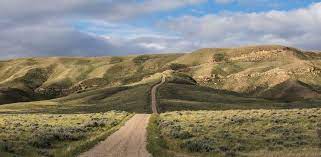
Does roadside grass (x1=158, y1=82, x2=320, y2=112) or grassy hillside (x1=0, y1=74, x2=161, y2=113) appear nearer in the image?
grassy hillside (x1=0, y1=74, x2=161, y2=113)

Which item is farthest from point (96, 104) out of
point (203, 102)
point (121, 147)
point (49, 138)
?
point (121, 147)

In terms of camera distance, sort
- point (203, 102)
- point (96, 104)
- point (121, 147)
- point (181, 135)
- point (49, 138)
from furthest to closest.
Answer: point (96, 104) → point (203, 102) → point (181, 135) → point (49, 138) → point (121, 147)

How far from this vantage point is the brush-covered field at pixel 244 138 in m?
30.4

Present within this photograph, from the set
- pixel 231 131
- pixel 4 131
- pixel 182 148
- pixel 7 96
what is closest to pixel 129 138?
pixel 182 148

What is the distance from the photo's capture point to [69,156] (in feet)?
88.4

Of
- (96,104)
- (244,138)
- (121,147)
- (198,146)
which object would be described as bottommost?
(96,104)

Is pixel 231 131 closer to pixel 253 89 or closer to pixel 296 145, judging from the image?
pixel 296 145

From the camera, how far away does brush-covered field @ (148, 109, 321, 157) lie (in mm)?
30359

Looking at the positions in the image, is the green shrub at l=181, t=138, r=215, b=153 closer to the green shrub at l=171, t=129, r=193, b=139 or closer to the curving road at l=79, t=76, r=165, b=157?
the curving road at l=79, t=76, r=165, b=157

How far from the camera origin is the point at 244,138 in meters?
37.7

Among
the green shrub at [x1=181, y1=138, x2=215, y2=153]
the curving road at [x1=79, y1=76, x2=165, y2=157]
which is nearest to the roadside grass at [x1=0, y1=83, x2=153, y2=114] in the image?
the curving road at [x1=79, y1=76, x2=165, y2=157]

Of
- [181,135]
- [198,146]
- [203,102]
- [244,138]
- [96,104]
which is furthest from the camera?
[96,104]

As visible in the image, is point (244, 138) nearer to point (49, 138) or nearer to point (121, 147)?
point (121, 147)

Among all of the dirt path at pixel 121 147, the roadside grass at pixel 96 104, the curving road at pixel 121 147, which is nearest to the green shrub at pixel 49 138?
the curving road at pixel 121 147
